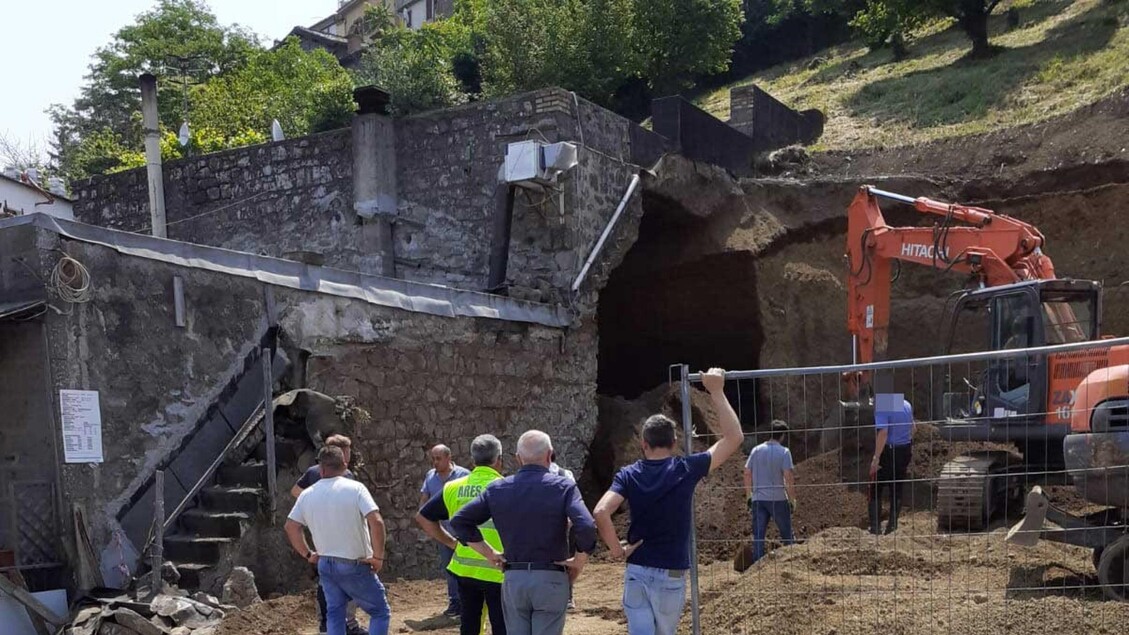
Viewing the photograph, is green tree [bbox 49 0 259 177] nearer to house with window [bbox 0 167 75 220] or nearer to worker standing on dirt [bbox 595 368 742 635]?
house with window [bbox 0 167 75 220]

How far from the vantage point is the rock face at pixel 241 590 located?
328 inches

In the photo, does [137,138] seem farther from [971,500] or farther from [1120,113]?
[971,500]

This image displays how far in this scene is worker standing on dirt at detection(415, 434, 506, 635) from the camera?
5.64m

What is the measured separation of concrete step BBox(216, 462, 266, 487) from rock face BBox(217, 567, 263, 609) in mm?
869

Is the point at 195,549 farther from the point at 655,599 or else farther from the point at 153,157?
the point at 153,157

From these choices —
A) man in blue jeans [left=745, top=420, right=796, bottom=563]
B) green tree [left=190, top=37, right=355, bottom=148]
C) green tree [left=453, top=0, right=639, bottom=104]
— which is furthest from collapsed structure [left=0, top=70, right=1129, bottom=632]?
green tree [left=453, top=0, right=639, bottom=104]

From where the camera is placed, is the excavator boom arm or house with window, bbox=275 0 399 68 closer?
the excavator boom arm

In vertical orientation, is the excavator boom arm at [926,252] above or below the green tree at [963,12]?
below

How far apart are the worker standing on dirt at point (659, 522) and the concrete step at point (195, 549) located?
476 cm

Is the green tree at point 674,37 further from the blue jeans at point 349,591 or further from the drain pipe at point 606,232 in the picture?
the blue jeans at point 349,591

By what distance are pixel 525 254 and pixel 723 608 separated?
7.05m

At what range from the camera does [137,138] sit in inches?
1385

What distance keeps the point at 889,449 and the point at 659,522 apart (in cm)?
629

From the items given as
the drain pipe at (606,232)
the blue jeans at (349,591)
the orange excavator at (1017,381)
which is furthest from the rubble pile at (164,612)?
the drain pipe at (606,232)
